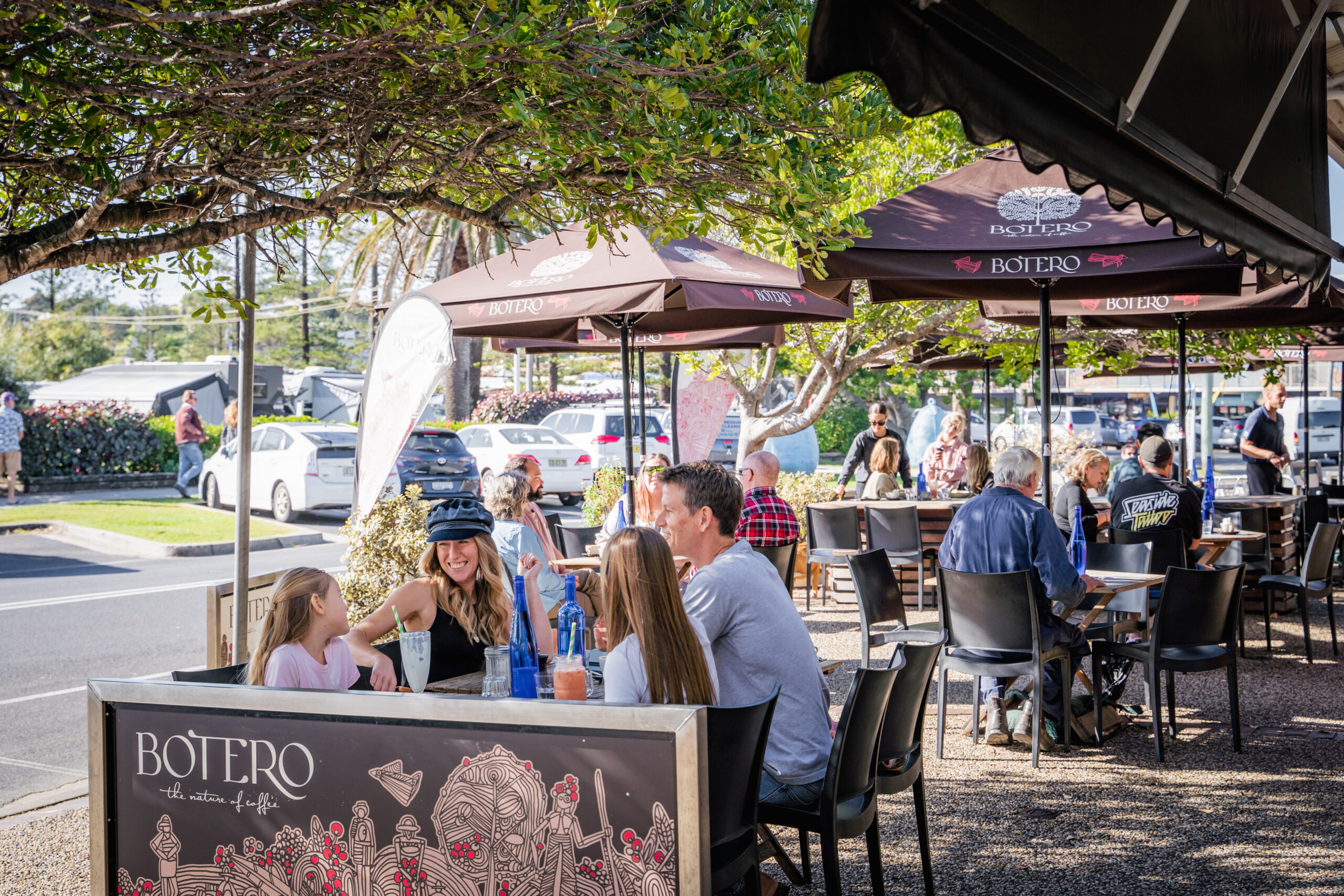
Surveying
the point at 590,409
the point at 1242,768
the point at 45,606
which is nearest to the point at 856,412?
the point at 590,409

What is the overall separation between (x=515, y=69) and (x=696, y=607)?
2117mm

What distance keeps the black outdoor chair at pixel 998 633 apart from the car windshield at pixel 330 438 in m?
13.1

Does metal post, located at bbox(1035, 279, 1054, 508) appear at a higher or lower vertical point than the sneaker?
higher

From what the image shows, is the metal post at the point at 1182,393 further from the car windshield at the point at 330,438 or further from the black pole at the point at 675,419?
the car windshield at the point at 330,438

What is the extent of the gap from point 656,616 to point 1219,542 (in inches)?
261

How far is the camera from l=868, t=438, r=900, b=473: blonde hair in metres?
11.1

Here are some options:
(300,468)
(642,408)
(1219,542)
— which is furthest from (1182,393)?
(300,468)

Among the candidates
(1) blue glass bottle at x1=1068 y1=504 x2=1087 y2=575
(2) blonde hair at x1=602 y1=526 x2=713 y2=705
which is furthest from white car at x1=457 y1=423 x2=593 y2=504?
(2) blonde hair at x1=602 y1=526 x2=713 y2=705

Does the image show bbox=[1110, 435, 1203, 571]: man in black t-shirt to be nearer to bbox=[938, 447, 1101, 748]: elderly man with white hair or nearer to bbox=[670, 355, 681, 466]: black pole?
bbox=[938, 447, 1101, 748]: elderly man with white hair

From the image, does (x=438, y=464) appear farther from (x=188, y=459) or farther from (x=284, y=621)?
(x=284, y=621)

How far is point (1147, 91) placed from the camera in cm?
291

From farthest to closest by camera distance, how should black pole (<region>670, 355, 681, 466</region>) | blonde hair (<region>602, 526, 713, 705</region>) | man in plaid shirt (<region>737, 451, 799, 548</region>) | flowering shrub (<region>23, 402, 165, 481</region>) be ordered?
flowering shrub (<region>23, 402, 165, 481</region>)
black pole (<region>670, 355, 681, 466</region>)
man in plaid shirt (<region>737, 451, 799, 548</region>)
blonde hair (<region>602, 526, 713, 705</region>)

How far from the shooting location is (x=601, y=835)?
101 inches

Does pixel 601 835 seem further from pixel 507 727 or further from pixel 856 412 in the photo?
pixel 856 412
